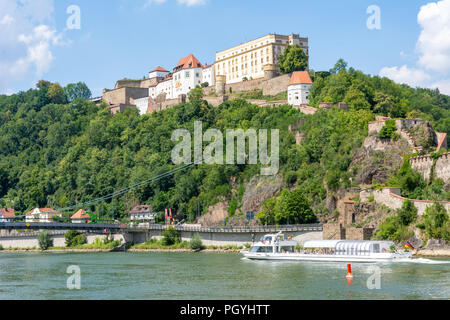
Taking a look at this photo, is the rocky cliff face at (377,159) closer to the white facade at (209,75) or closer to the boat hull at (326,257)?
the boat hull at (326,257)

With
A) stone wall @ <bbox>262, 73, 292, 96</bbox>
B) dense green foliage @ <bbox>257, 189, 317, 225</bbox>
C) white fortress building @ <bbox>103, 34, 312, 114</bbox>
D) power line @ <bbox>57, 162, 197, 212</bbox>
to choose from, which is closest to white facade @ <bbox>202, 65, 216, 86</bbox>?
white fortress building @ <bbox>103, 34, 312, 114</bbox>

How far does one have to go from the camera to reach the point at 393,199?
171 ft

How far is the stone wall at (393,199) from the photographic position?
49222 millimetres

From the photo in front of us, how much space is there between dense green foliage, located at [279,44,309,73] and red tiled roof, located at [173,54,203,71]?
20162 millimetres

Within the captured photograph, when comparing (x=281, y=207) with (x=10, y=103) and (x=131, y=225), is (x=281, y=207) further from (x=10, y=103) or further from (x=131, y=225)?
(x=10, y=103)

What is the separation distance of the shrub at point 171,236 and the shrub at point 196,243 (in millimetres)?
3185

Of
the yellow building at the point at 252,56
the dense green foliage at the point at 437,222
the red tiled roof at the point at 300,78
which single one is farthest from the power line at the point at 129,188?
the dense green foliage at the point at 437,222

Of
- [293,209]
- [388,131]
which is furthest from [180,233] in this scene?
[388,131]

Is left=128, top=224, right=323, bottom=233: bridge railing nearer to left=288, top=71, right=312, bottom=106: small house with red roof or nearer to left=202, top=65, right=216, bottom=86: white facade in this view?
left=288, top=71, right=312, bottom=106: small house with red roof

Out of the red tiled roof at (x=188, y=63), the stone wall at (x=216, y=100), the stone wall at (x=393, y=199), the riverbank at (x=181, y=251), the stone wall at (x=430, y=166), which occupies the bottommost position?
the riverbank at (x=181, y=251)

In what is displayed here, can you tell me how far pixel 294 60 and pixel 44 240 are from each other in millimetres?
38769

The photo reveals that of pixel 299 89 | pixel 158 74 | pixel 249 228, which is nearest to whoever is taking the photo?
pixel 249 228

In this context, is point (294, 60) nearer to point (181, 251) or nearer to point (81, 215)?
point (181, 251)

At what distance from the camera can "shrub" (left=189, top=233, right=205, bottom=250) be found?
64750mm
